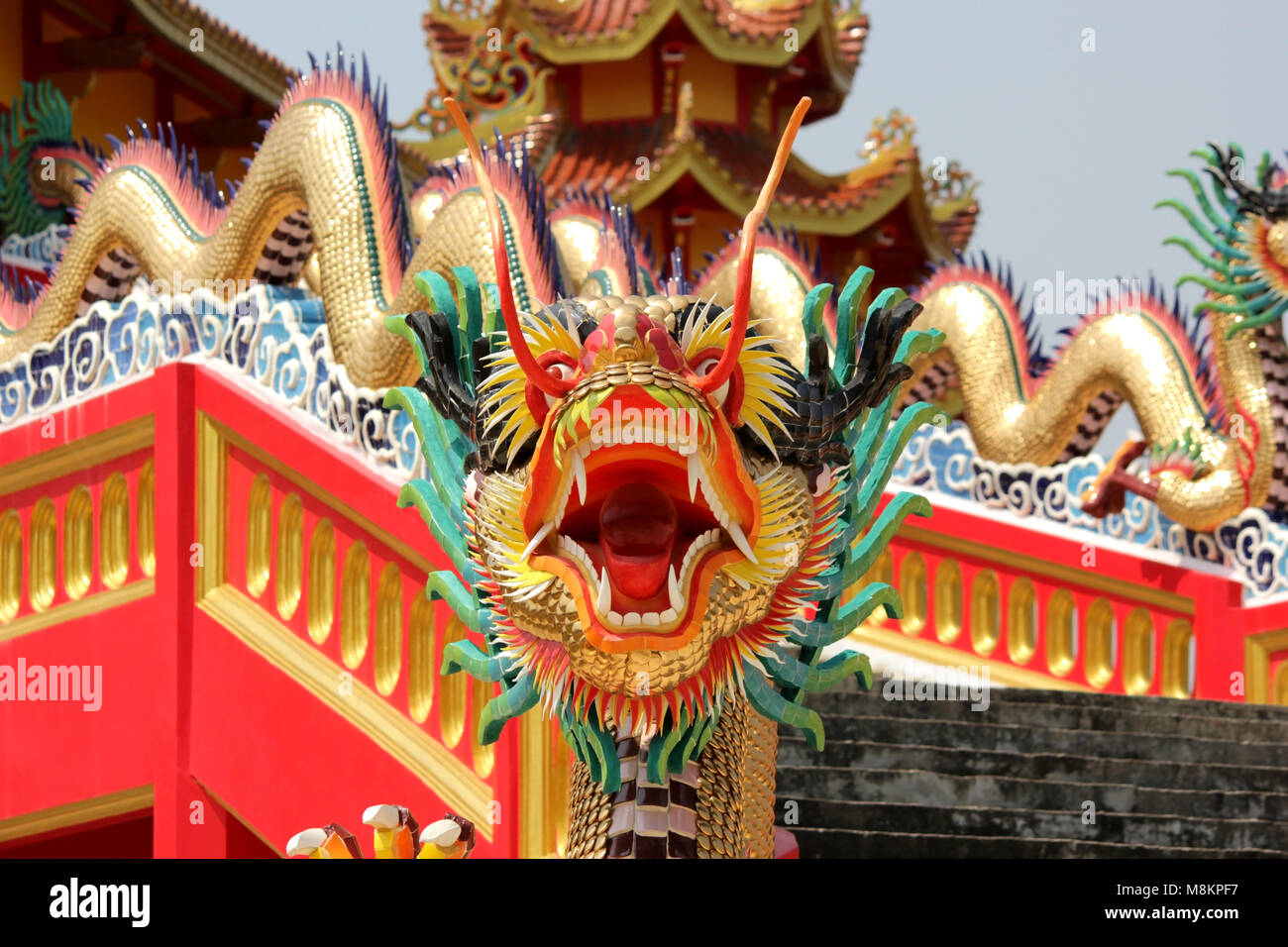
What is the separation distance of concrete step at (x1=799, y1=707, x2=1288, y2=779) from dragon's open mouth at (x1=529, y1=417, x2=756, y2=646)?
279cm

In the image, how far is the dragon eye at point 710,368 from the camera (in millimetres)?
3623

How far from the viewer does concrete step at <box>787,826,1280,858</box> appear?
5598 millimetres

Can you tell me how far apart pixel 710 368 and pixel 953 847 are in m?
2.49

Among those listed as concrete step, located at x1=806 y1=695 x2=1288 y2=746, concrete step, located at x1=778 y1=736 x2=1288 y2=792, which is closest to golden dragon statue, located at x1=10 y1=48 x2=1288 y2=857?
concrete step, located at x1=778 y1=736 x2=1288 y2=792

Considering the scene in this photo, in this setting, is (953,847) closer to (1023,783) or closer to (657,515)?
(1023,783)

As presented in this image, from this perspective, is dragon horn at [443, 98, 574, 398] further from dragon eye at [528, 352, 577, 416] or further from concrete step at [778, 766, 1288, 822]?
concrete step at [778, 766, 1288, 822]

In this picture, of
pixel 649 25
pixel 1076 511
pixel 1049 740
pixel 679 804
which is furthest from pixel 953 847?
pixel 649 25

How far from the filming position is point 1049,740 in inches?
261

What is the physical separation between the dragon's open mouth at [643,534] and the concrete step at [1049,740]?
9.17 feet

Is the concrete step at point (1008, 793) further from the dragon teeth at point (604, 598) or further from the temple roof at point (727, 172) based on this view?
the temple roof at point (727, 172)

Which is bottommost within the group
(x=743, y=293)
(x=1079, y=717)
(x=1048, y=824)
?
(x=1048, y=824)

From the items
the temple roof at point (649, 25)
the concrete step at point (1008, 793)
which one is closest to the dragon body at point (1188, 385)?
the concrete step at point (1008, 793)
